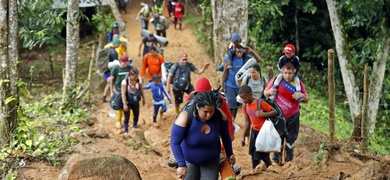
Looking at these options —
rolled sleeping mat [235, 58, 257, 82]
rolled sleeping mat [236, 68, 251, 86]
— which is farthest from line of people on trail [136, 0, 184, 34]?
rolled sleeping mat [236, 68, 251, 86]

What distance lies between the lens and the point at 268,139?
7.78 metres

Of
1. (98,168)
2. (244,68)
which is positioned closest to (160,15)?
(244,68)

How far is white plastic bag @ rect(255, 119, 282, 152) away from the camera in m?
7.77

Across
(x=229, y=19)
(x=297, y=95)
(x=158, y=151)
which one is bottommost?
(x=158, y=151)

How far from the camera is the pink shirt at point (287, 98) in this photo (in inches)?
323

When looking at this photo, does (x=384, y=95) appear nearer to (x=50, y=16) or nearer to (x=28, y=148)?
(x=50, y=16)

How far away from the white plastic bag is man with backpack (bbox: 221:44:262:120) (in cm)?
252

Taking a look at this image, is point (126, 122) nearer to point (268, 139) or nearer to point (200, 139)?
point (268, 139)

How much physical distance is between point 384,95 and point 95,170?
11.2 metres

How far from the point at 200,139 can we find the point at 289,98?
265 cm

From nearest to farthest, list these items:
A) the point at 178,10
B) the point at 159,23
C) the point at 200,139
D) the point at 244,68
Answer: the point at 200,139 < the point at 244,68 < the point at 159,23 < the point at 178,10

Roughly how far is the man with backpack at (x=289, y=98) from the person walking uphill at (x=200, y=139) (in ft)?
6.98

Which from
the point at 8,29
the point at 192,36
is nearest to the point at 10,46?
the point at 8,29

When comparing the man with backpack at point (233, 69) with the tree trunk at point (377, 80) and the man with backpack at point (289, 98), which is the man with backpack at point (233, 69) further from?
the tree trunk at point (377, 80)
